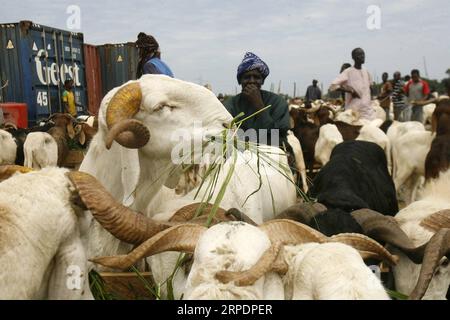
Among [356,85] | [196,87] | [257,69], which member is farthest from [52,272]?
[356,85]

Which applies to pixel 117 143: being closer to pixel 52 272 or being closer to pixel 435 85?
pixel 52 272

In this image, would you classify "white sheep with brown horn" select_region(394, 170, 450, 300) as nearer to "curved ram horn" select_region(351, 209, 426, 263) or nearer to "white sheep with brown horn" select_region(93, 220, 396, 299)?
"curved ram horn" select_region(351, 209, 426, 263)

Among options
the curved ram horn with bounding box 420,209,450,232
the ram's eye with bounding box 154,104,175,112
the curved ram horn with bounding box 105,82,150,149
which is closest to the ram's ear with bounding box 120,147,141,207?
the curved ram horn with bounding box 105,82,150,149

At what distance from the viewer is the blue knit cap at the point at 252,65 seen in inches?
193

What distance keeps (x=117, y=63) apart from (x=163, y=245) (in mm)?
16548

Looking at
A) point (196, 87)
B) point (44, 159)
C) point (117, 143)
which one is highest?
point (196, 87)

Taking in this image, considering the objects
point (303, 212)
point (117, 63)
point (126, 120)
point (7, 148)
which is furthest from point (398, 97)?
point (126, 120)

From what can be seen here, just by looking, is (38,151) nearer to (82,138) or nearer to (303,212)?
(82,138)

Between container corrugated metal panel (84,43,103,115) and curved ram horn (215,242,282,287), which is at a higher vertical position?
container corrugated metal panel (84,43,103,115)

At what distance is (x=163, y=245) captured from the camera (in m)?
2.27

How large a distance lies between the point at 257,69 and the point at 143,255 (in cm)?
304

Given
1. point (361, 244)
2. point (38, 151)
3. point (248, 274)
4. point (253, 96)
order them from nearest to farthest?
A: point (248, 274) → point (361, 244) → point (253, 96) → point (38, 151)

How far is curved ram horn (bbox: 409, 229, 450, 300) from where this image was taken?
226 cm

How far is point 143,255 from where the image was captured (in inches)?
87.0
